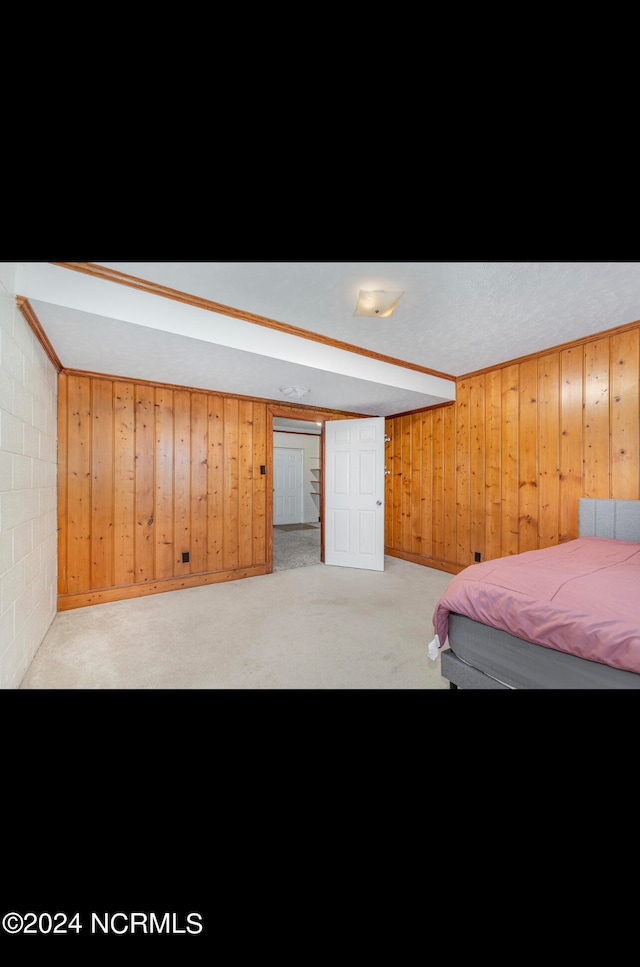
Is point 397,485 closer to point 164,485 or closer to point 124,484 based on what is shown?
point 164,485

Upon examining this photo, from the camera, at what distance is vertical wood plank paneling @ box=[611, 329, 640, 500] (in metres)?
2.56

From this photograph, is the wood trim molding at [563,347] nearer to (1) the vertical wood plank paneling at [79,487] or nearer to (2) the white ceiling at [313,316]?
(2) the white ceiling at [313,316]

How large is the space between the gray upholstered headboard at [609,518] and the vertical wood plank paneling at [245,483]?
3.11 metres

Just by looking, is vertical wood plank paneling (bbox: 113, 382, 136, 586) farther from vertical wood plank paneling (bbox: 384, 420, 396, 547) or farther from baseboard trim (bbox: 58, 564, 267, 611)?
vertical wood plank paneling (bbox: 384, 420, 396, 547)

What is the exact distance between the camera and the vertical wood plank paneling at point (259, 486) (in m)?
3.88

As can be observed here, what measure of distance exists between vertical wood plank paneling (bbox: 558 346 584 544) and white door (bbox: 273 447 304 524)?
550 cm

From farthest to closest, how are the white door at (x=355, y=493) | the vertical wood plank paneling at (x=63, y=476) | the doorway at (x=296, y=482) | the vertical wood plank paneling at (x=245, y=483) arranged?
the doorway at (x=296, y=482)
the white door at (x=355, y=493)
the vertical wood plank paneling at (x=245, y=483)
the vertical wood plank paneling at (x=63, y=476)

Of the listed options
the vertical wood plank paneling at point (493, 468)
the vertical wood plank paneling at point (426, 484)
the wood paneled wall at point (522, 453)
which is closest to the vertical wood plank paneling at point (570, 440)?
the wood paneled wall at point (522, 453)

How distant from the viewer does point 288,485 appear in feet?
25.6

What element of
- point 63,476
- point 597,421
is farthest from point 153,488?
point 597,421

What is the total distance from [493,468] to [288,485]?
4.95m

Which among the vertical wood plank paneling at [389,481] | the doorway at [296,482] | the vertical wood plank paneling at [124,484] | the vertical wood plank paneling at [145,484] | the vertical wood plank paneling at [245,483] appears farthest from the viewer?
the doorway at [296,482]
